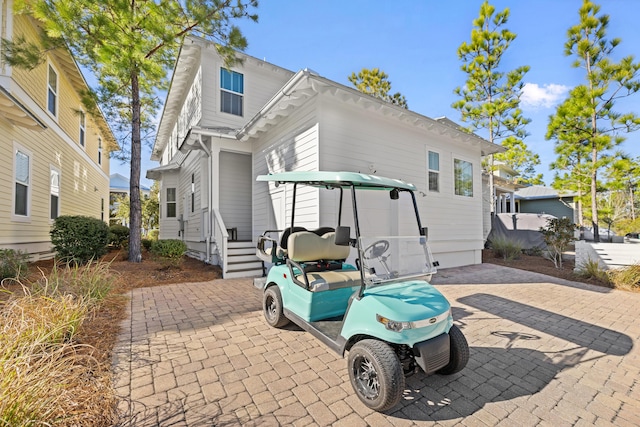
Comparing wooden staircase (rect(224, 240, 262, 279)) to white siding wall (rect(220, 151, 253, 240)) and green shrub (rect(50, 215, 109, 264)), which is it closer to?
white siding wall (rect(220, 151, 253, 240))

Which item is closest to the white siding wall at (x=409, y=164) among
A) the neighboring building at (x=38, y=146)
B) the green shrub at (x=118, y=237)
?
the neighboring building at (x=38, y=146)

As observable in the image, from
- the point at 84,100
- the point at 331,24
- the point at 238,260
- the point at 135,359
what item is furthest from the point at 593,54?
the point at 84,100

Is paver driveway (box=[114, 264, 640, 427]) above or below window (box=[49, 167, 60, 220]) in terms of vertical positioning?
below

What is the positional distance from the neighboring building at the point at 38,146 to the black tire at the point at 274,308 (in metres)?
7.35

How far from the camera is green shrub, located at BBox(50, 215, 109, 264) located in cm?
772

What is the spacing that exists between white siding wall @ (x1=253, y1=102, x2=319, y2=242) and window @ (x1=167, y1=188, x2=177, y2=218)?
649 centimetres

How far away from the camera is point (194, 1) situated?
7.36 m

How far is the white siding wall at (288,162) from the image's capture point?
19.8 ft

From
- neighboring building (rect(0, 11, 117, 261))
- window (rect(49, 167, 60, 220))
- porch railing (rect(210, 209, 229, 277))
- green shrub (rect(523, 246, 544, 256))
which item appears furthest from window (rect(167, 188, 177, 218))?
green shrub (rect(523, 246, 544, 256))

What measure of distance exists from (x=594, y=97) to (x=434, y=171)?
7.06 meters

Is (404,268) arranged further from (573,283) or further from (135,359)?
(573,283)

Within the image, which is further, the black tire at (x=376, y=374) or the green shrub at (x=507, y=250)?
the green shrub at (x=507, y=250)

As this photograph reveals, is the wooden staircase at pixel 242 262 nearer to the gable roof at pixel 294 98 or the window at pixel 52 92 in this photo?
the gable roof at pixel 294 98

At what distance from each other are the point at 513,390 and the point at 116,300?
5.63 m
